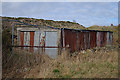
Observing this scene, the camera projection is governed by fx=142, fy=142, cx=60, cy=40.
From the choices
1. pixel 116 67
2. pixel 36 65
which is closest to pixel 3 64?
pixel 36 65

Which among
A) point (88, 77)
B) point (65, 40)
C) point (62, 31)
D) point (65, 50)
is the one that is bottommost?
point (88, 77)

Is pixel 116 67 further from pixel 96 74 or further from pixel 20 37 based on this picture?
pixel 20 37

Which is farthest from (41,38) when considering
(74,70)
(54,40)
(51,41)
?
(74,70)

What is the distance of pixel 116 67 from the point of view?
286 inches

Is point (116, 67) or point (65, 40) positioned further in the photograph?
point (65, 40)

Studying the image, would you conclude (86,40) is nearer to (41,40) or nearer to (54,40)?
(54,40)

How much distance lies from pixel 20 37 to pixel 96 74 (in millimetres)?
7202

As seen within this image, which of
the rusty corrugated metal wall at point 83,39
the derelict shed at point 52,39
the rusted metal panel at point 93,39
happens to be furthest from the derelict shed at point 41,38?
the rusted metal panel at point 93,39

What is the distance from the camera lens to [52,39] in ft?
32.9

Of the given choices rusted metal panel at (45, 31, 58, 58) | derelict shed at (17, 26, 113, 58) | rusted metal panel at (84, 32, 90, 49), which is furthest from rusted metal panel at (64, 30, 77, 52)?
rusted metal panel at (84, 32, 90, 49)

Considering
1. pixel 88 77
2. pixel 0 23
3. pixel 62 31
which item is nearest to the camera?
pixel 88 77

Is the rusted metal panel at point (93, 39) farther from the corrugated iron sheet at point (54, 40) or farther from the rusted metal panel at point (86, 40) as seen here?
the rusted metal panel at point (86, 40)

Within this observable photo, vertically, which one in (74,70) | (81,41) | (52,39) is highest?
(52,39)

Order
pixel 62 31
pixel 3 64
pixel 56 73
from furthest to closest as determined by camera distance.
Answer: pixel 62 31 → pixel 3 64 → pixel 56 73
